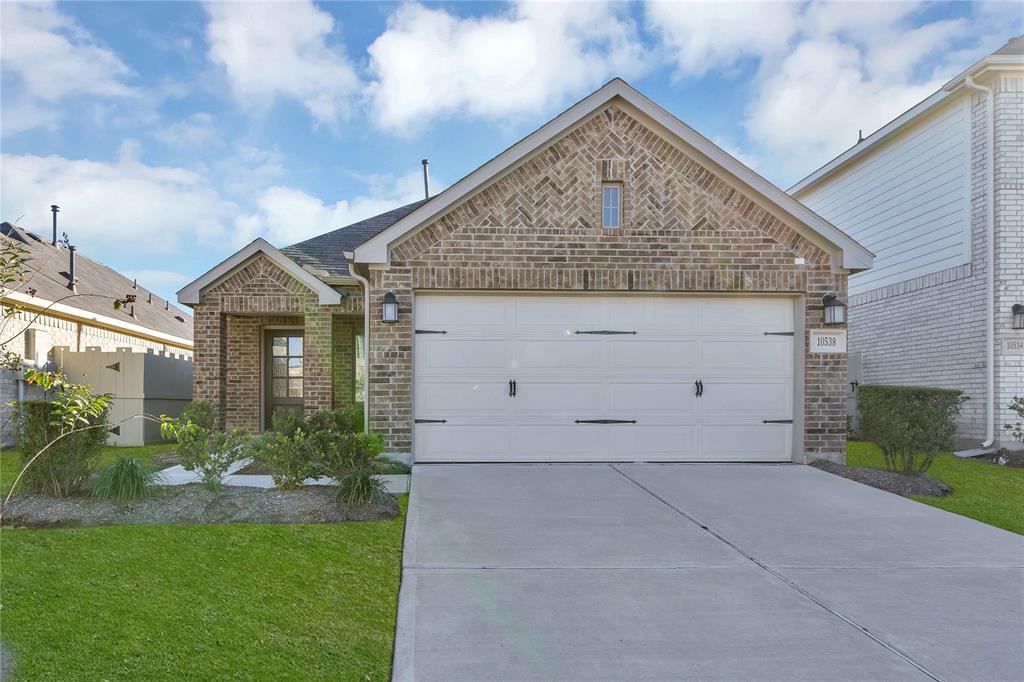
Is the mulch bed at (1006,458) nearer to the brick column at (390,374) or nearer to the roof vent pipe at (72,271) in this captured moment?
the brick column at (390,374)

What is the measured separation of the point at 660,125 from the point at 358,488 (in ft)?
20.9

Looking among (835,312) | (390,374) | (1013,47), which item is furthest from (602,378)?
(1013,47)

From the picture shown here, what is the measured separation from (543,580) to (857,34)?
10607mm

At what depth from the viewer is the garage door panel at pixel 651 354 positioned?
899 centimetres

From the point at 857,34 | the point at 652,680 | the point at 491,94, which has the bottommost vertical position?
the point at 652,680

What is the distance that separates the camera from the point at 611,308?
9039 millimetres

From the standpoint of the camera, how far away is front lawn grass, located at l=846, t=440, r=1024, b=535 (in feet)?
22.3

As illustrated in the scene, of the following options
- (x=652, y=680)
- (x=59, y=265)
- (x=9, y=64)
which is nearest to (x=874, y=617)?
(x=652, y=680)

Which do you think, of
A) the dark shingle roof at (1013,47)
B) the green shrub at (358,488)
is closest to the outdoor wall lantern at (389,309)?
the green shrub at (358,488)

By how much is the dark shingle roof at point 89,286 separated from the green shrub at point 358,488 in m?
7.78

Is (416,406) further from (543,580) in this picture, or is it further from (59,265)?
(59,265)

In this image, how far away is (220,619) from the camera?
11.5 feet

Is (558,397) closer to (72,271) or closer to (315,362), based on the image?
(315,362)

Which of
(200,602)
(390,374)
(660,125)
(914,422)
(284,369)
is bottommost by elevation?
(200,602)
